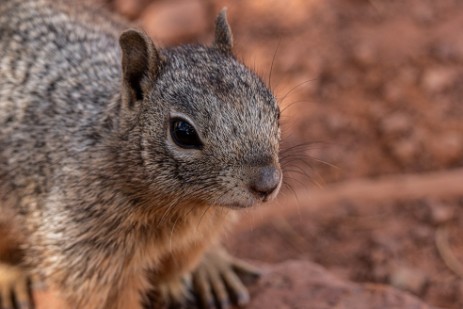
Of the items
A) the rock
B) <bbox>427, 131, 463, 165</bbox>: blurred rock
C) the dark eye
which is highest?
the dark eye

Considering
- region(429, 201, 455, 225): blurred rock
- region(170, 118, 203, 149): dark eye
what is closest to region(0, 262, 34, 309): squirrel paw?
region(170, 118, 203, 149): dark eye

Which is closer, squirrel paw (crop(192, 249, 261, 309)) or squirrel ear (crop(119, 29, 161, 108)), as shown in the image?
squirrel ear (crop(119, 29, 161, 108))

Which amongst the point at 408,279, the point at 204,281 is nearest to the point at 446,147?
the point at 408,279

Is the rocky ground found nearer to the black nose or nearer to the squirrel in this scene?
the squirrel

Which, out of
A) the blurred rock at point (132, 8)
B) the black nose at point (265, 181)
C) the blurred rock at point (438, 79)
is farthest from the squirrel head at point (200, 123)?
the blurred rock at point (132, 8)

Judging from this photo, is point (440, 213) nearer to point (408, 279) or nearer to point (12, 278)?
point (408, 279)

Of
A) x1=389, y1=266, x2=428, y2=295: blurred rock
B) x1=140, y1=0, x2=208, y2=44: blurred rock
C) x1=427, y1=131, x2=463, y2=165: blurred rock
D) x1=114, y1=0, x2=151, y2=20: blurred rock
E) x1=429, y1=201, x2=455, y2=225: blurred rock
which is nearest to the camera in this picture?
x1=389, y1=266, x2=428, y2=295: blurred rock

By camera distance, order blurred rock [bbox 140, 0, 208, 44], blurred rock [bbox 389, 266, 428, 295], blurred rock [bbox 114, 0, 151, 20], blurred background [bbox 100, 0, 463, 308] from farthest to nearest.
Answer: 1. blurred rock [bbox 114, 0, 151, 20]
2. blurred rock [bbox 140, 0, 208, 44]
3. blurred background [bbox 100, 0, 463, 308]
4. blurred rock [bbox 389, 266, 428, 295]

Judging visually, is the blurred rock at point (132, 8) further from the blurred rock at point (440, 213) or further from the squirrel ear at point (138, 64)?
the squirrel ear at point (138, 64)
